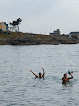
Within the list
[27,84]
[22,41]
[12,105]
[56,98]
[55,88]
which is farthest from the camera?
[22,41]

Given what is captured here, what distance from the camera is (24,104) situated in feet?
84.8

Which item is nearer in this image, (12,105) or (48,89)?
(12,105)

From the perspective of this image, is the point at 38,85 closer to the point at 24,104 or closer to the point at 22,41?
the point at 24,104

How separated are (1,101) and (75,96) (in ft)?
25.8

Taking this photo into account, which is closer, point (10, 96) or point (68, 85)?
point (10, 96)

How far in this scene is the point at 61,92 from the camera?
30.9 metres

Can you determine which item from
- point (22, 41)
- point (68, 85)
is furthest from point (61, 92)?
point (22, 41)

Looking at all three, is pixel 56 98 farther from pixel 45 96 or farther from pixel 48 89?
pixel 48 89

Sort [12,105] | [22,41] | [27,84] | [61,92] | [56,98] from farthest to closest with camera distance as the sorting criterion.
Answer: [22,41] < [27,84] < [61,92] < [56,98] < [12,105]

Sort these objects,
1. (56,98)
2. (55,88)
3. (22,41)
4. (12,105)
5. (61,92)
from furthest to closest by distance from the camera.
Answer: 1. (22,41)
2. (55,88)
3. (61,92)
4. (56,98)
5. (12,105)

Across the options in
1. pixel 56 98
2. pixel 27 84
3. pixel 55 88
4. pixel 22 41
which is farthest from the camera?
pixel 22 41

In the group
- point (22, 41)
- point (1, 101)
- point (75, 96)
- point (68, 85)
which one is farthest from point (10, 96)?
point (22, 41)

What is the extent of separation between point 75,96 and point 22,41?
169 m

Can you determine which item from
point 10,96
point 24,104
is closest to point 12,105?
point 24,104
